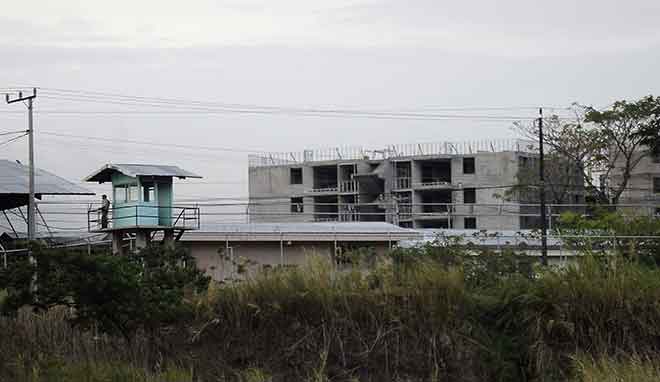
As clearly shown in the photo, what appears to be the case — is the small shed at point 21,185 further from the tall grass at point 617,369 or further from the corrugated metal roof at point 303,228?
the tall grass at point 617,369

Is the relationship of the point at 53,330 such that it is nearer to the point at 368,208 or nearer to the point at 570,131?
the point at 570,131

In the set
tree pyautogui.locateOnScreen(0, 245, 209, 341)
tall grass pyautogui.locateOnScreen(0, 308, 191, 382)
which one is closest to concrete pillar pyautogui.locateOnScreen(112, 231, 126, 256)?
tall grass pyautogui.locateOnScreen(0, 308, 191, 382)

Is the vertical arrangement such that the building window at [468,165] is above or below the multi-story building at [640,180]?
above

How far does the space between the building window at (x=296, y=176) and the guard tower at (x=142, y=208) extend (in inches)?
1814

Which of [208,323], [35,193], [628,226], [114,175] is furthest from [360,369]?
[35,193]

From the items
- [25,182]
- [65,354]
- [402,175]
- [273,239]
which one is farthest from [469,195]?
[65,354]

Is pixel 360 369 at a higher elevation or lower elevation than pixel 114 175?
lower

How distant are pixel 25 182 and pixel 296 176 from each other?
4199 cm

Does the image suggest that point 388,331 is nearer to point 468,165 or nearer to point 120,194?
point 120,194

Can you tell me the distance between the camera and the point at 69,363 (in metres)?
16.2

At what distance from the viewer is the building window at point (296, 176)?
284 ft

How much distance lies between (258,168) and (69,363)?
7069 centimetres

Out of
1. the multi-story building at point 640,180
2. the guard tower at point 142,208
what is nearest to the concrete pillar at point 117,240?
the guard tower at point 142,208

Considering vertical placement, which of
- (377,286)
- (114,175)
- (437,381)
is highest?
(114,175)
